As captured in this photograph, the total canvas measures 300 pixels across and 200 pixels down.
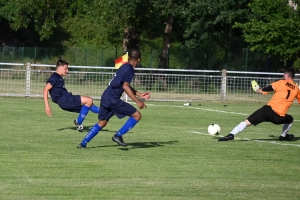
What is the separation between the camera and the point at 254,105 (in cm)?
2828

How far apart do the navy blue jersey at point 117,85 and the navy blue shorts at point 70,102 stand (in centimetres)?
350

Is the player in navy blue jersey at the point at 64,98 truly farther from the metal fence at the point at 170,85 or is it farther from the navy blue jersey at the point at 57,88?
the metal fence at the point at 170,85

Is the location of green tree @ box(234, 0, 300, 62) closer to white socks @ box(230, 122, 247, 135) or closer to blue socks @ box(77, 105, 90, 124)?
blue socks @ box(77, 105, 90, 124)

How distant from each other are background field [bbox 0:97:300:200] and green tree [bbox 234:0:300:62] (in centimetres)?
1332

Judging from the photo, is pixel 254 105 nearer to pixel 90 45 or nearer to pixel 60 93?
pixel 60 93

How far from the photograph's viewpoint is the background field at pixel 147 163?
374 inches

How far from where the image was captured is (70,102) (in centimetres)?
1666

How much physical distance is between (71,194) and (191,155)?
4231mm

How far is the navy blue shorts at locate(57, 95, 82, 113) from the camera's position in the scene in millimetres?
16547

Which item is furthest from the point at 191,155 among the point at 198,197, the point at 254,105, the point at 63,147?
the point at 254,105

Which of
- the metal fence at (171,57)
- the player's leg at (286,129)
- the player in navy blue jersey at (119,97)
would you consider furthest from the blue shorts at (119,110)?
the metal fence at (171,57)

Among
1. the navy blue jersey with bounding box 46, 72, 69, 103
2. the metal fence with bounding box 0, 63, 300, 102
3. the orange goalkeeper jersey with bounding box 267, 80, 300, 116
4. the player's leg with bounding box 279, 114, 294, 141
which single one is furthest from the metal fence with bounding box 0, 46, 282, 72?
the orange goalkeeper jersey with bounding box 267, 80, 300, 116

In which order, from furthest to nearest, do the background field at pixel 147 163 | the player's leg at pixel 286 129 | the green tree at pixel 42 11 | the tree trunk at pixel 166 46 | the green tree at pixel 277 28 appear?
the tree trunk at pixel 166 46
the green tree at pixel 42 11
the green tree at pixel 277 28
the player's leg at pixel 286 129
the background field at pixel 147 163

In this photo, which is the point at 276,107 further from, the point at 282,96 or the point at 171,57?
the point at 171,57
